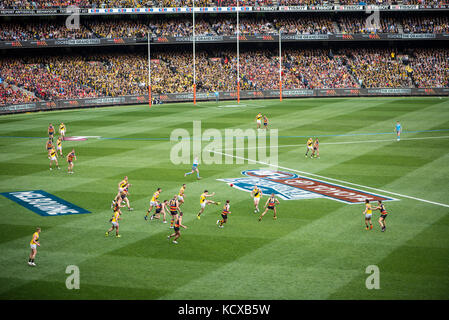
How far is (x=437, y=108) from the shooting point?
2501 inches

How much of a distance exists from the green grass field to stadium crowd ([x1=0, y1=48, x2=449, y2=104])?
92.4 ft

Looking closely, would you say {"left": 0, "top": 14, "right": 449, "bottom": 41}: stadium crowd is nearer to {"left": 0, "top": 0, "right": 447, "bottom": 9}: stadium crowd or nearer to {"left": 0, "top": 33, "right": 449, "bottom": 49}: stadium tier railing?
{"left": 0, "top": 33, "right": 449, "bottom": 49}: stadium tier railing

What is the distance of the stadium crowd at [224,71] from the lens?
240 feet

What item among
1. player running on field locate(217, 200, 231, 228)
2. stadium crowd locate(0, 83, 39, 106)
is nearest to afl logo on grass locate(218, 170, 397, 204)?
player running on field locate(217, 200, 231, 228)

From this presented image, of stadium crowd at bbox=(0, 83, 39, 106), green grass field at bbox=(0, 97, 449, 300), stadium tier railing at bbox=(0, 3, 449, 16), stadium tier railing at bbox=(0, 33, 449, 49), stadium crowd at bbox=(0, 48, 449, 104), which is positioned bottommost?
green grass field at bbox=(0, 97, 449, 300)

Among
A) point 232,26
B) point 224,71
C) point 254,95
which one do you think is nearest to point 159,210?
point 254,95

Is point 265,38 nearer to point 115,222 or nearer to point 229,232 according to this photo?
point 229,232

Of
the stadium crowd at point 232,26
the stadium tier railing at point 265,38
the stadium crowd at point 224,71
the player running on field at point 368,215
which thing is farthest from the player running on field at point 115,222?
the stadium crowd at point 232,26

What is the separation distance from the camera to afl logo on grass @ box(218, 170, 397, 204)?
29169 millimetres

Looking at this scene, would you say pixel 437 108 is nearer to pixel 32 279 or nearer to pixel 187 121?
pixel 187 121

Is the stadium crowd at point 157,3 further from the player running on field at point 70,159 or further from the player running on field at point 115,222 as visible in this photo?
the player running on field at point 115,222

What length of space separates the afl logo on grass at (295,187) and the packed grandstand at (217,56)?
1727 inches
